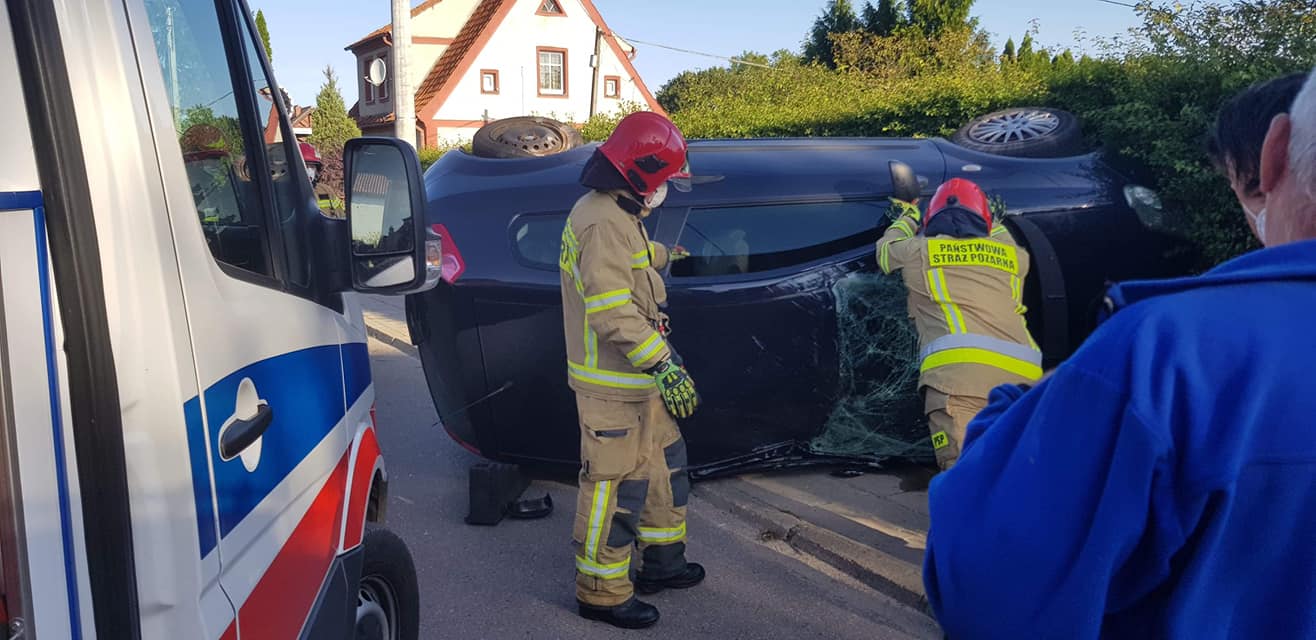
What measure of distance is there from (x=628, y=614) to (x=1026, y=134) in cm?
335

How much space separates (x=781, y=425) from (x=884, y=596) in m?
0.93

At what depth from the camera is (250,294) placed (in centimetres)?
171

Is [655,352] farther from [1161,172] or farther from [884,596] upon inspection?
[1161,172]

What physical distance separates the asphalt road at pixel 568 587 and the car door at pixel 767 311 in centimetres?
57

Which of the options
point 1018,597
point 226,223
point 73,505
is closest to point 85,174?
point 73,505

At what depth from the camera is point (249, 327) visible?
1648 mm

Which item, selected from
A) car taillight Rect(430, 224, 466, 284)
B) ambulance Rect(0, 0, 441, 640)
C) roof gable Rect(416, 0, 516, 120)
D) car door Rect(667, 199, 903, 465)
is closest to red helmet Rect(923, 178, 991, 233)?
car door Rect(667, 199, 903, 465)

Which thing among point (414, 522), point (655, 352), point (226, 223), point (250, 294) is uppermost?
point (226, 223)

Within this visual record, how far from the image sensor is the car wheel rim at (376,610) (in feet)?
8.07

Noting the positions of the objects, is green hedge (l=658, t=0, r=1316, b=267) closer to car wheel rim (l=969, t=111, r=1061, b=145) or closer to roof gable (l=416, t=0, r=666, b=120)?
car wheel rim (l=969, t=111, r=1061, b=145)

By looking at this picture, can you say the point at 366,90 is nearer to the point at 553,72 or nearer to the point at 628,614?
the point at 553,72

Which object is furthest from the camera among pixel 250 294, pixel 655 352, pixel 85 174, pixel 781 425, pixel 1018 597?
pixel 781 425

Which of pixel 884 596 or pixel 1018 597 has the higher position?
pixel 1018 597

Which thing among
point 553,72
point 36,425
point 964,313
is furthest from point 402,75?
point 553,72
